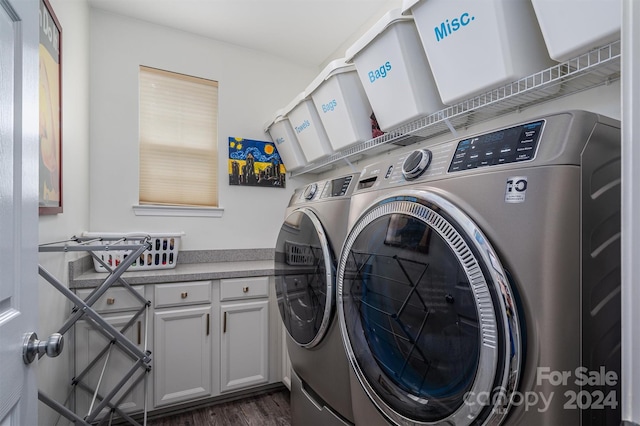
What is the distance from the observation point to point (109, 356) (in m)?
1.86

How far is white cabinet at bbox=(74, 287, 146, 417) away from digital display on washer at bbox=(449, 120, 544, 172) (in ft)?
6.41

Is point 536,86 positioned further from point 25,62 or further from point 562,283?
point 25,62

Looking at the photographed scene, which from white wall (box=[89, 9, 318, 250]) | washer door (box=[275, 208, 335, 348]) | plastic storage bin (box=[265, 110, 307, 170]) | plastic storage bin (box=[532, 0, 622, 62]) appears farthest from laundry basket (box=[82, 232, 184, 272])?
plastic storage bin (box=[532, 0, 622, 62])

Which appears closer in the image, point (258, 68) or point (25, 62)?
point (25, 62)

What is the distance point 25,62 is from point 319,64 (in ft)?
8.58

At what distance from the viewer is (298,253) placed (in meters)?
1.56

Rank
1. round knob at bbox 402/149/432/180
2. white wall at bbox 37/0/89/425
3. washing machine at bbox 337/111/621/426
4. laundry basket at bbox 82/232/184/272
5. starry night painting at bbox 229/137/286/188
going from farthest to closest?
starry night painting at bbox 229/137/286/188 < laundry basket at bbox 82/232/184/272 < white wall at bbox 37/0/89/425 < round knob at bbox 402/149/432/180 < washing machine at bbox 337/111/621/426

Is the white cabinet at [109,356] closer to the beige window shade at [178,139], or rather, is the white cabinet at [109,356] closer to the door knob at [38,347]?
the beige window shade at [178,139]

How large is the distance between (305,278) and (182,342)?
3.63 ft

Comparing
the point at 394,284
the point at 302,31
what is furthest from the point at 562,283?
the point at 302,31

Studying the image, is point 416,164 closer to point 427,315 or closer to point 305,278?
point 427,315

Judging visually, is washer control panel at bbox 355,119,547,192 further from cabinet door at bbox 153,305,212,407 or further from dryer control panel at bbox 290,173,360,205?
cabinet door at bbox 153,305,212,407

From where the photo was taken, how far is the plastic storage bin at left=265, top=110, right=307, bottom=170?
2545 mm

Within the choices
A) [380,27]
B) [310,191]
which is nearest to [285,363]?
[310,191]
